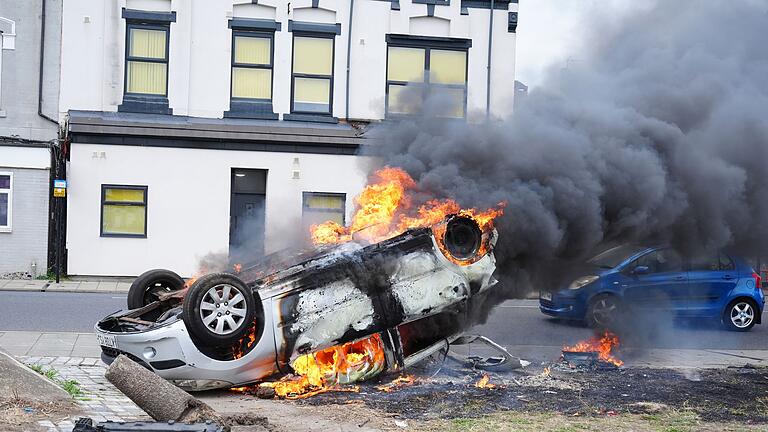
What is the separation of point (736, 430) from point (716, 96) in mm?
5004

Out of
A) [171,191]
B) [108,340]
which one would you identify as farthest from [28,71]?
[108,340]

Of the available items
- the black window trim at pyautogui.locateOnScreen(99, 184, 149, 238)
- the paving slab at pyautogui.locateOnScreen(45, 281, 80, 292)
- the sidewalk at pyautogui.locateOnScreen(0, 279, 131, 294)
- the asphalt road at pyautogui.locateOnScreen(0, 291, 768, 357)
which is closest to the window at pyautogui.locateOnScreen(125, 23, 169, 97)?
the black window trim at pyautogui.locateOnScreen(99, 184, 149, 238)

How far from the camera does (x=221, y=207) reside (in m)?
21.0

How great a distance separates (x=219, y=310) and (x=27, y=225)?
1456 cm

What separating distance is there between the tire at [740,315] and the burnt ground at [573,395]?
476 centimetres

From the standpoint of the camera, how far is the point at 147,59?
21.0m

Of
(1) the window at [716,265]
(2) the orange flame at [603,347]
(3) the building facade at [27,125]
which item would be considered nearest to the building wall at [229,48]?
(3) the building facade at [27,125]

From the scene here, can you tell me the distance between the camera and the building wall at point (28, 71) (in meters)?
20.7

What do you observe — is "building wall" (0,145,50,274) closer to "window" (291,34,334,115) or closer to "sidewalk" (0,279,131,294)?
"sidewalk" (0,279,131,294)

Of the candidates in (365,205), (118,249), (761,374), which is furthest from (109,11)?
(761,374)

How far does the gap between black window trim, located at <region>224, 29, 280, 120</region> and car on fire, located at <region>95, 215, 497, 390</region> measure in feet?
42.3

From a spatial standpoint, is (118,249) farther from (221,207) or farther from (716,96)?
(716,96)

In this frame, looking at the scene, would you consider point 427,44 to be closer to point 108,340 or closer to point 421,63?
point 421,63

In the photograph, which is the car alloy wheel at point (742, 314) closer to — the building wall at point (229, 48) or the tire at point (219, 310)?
the building wall at point (229, 48)
